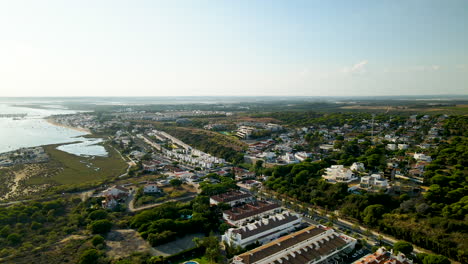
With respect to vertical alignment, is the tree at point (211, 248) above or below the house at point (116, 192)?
above

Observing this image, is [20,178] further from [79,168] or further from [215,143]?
[215,143]

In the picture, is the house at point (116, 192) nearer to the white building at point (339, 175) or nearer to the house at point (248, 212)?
the house at point (248, 212)

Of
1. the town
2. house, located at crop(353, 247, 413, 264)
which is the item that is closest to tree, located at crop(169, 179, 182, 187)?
the town

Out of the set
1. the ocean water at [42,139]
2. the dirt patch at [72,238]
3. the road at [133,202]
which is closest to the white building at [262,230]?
the road at [133,202]

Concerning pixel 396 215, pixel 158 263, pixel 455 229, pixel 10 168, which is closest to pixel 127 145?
pixel 10 168

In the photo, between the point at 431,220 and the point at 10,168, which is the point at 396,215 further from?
the point at 10,168

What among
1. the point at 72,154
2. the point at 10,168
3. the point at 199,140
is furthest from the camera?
the point at 199,140

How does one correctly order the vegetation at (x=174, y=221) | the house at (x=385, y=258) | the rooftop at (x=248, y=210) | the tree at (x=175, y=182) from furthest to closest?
the tree at (x=175, y=182) < the rooftop at (x=248, y=210) < the vegetation at (x=174, y=221) < the house at (x=385, y=258)
